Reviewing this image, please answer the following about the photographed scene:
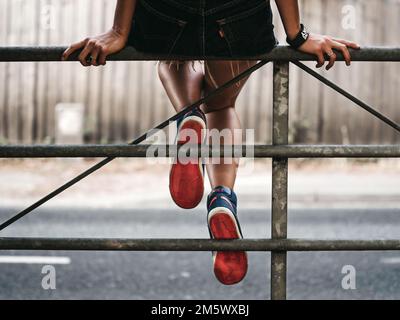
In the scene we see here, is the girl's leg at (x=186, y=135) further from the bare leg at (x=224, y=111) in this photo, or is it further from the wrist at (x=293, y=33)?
the wrist at (x=293, y=33)

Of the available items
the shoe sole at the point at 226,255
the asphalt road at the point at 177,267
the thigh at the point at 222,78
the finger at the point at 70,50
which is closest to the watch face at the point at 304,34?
the thigh at the point at 222,78

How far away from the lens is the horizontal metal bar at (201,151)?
230 centimetres

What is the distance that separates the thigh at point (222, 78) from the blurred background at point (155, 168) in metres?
2.59

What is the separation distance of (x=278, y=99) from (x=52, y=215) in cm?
582

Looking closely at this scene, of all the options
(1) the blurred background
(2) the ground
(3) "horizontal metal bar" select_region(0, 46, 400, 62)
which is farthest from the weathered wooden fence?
(3) "horizontal metal bar" select_region(0, 46, 400, 62)

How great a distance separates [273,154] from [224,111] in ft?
1.28

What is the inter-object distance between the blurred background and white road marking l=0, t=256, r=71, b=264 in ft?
0.11

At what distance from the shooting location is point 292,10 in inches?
94.3

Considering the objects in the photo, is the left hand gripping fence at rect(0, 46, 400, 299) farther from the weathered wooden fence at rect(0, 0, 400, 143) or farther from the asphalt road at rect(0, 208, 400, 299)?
the weathered wooden fence at rect(0, 0, 400, 143)
